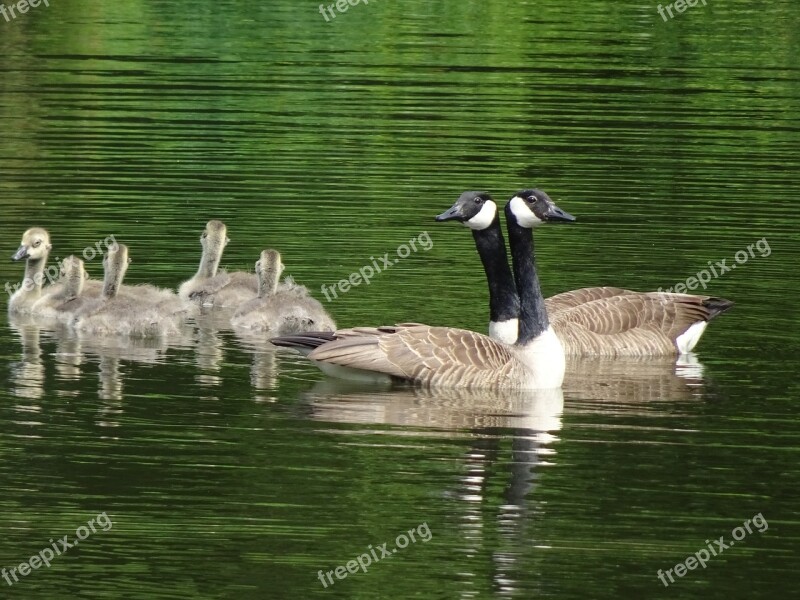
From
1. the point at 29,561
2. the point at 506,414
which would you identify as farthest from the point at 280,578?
the point at 506,414

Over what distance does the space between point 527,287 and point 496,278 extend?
1197mm

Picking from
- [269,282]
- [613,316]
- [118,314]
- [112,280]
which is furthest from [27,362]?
[613,316]

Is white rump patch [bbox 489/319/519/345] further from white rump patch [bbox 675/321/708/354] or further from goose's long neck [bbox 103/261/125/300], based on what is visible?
goose's long neck [bbox 103/261/125/300]

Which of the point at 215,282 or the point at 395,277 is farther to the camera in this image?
the point at 395,277

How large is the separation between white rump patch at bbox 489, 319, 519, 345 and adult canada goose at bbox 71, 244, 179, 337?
9.15 ft

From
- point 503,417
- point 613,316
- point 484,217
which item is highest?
point 484,217

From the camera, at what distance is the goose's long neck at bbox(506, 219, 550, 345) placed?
14.1 meters

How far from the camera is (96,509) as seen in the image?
10625 mm

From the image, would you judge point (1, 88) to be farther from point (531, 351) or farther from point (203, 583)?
point (203, 583)

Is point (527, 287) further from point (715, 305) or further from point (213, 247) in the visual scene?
point (213, 247)

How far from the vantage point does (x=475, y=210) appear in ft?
50.0

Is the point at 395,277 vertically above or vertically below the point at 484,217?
below

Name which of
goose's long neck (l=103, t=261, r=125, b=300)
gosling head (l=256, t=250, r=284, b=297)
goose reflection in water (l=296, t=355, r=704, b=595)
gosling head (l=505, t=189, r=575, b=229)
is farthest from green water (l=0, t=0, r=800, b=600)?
gosling head (l=505, t=189, r=575, b=229)

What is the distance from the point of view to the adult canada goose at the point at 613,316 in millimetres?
15430
